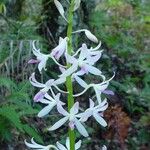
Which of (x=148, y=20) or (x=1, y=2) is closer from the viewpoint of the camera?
(x=1, y=2)

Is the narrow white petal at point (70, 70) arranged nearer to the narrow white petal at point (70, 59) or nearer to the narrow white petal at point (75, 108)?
the narrow white petal at point (70, 59)

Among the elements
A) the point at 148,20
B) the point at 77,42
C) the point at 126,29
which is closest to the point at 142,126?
the point at 77,42

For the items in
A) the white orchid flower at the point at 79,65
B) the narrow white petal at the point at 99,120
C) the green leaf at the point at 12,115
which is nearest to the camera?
the white orchid flower at the point at 79,65

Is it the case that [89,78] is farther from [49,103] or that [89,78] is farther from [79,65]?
[79,65]

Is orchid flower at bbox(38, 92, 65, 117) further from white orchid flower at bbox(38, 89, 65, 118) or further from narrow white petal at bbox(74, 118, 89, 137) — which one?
narrow white petal at bbox(74, 118, 89, 137)

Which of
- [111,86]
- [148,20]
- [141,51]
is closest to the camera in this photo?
[111,86]

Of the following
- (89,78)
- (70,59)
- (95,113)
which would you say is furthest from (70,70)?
(89,78)

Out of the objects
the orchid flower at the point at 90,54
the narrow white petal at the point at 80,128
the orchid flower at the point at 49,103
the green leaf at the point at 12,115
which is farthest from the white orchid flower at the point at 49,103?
the green leaf at the point at 12,115

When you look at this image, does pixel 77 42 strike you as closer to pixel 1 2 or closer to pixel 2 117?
pixel 1 2
